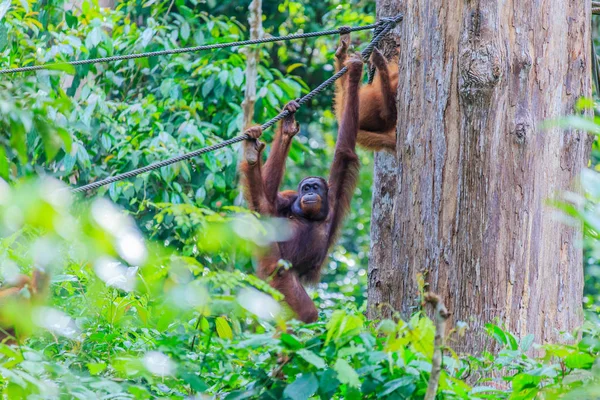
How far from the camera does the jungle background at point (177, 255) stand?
1794 millimetres

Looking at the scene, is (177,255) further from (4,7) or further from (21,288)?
(4,7)

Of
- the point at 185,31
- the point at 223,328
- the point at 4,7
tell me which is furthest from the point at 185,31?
the point at 223,328

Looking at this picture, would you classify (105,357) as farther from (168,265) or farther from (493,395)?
(493,395)

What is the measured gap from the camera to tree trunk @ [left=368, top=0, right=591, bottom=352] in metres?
3.07

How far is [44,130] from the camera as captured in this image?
1760 mm

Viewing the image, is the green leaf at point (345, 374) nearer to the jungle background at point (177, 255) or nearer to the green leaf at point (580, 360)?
the jungle background at point (177, 255)

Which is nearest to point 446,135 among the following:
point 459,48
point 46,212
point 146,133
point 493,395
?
point 459,48

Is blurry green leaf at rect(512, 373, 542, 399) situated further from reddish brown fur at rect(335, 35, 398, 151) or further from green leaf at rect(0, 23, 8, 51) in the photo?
green leaf at rect(0, 23, 8, 51)

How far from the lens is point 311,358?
2.09 metres

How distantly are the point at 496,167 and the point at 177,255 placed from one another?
131 cm

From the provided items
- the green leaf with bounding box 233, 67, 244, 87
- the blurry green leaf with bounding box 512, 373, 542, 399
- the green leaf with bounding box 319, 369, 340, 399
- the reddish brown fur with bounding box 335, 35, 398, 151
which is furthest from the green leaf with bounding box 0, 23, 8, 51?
the blurry green leaf with bounding box 512, 373, 542, 399

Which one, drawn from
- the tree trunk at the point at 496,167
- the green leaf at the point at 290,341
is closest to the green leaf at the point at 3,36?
the tree trunk at the point at 496,167

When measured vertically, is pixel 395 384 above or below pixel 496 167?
below

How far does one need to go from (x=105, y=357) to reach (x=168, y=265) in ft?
3.75
